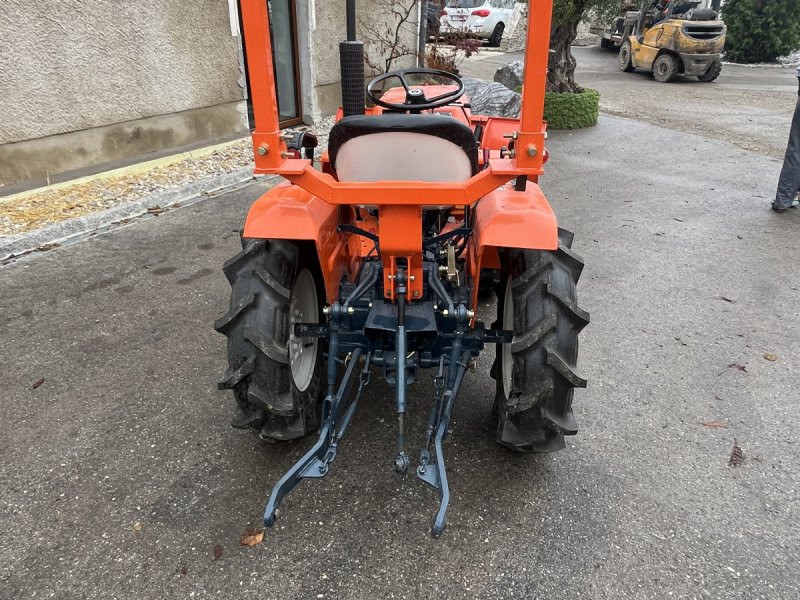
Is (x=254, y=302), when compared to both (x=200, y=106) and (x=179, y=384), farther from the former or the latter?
(x=200, y=106)

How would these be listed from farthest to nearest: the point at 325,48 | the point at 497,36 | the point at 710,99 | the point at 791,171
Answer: the point at 497,36
the point at 710,99
the point at 325,48
the point at 791,171

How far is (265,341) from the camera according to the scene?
84.3 inches

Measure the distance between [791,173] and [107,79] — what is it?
21.6 feet

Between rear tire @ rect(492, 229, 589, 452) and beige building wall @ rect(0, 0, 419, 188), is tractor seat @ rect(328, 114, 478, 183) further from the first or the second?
beige building wall @ rect(0, 0, 419, 188)

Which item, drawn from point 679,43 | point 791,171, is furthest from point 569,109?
point 679,43

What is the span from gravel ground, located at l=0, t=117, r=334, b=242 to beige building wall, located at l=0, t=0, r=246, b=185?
410 mm

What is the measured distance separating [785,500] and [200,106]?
21.6ft

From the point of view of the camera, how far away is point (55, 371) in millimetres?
3045

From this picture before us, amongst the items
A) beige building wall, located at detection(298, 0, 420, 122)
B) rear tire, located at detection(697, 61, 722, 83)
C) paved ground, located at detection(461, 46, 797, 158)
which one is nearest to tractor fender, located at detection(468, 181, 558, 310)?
beige building wall, located at detection(298, 0, 420, 122)

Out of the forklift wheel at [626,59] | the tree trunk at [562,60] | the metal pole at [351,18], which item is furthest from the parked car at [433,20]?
the metal pole at [351,18]

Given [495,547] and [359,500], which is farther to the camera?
[359,500]

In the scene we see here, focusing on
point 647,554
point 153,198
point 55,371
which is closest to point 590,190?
point 153,198

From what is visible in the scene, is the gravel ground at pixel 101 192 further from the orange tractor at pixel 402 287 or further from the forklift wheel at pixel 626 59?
the forklift wheel at pixel 626 59

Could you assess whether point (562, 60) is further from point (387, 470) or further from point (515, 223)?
point (387, 470)
